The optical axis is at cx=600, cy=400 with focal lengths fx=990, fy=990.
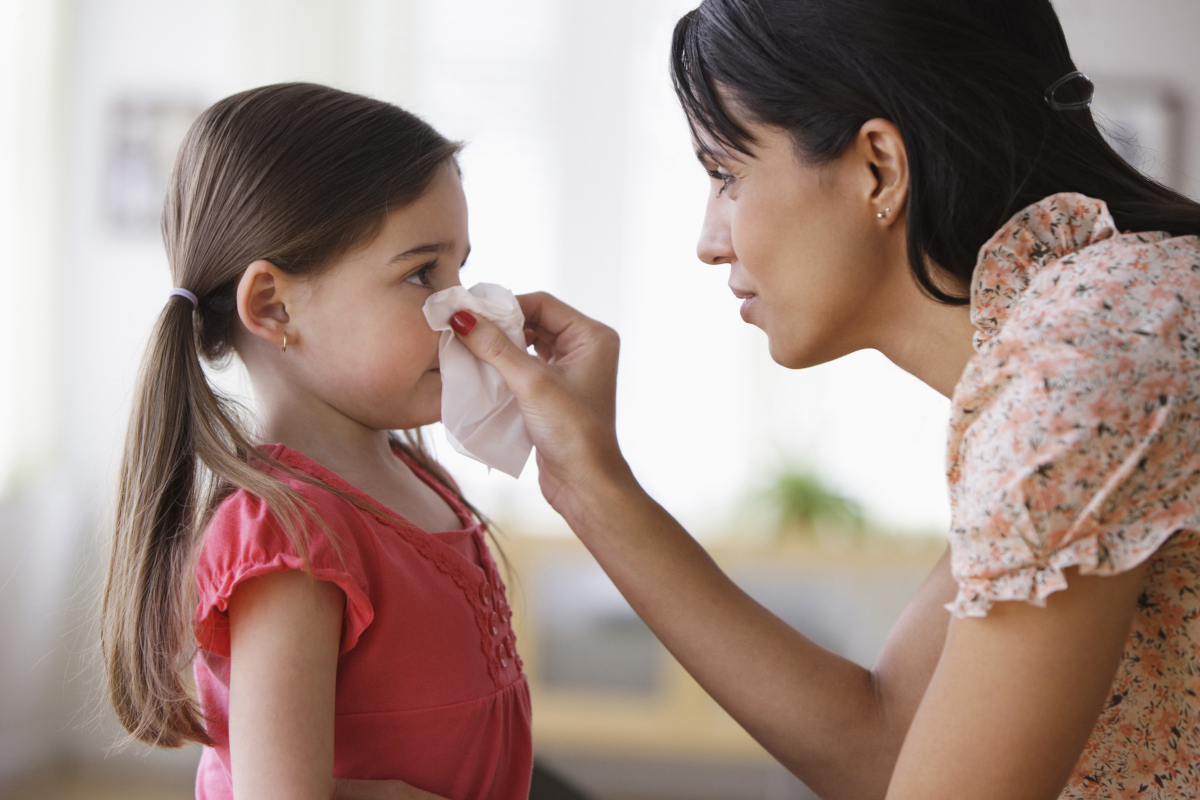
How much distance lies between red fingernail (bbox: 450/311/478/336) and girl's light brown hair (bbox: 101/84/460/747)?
0.41ft

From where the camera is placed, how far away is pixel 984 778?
78 centimetres

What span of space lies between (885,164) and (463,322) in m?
0.48

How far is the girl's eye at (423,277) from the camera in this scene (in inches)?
43.3

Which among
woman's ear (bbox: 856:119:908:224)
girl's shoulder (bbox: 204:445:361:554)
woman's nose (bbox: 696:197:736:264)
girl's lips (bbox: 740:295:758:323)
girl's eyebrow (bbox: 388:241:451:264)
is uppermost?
woman's ear (bbox: 856:119:908:224)

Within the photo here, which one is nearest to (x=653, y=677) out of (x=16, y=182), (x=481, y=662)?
(x=481, y=662)

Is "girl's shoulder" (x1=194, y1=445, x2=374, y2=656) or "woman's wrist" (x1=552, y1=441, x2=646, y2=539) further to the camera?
"woman's wrist" (x1=552, y1=441, x2=646, y2=539)

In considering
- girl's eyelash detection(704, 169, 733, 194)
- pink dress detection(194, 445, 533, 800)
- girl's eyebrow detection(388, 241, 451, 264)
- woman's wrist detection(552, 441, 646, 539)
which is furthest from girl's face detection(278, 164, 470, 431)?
girl's eyelash detection(704, 169, 733, 194)

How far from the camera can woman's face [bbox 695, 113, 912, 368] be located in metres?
1.04

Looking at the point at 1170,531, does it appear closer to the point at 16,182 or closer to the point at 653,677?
the point at 653,677

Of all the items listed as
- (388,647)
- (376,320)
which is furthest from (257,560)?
(376,320)

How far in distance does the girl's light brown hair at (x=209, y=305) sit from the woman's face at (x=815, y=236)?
1.18ft

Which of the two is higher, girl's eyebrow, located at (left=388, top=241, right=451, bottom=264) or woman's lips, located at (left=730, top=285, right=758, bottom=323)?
girl's eyebrow, located at (left=388, top=241, right=451, bottom=264)

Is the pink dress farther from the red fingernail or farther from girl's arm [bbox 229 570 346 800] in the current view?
the red fingernail

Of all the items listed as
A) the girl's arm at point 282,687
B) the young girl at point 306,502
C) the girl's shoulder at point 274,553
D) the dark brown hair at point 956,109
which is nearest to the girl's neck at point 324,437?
the young girl at point 306,502
